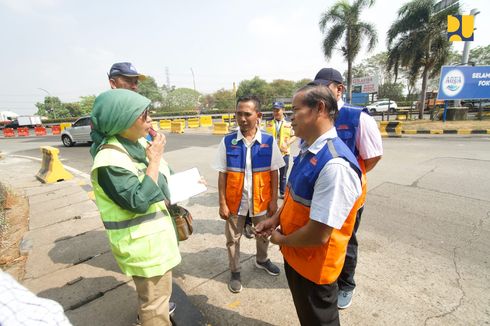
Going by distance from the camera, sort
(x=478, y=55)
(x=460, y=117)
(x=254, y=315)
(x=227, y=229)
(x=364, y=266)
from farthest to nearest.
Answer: (x=478, y=55), (x=460, y=117), (x=364, y=266), (x=227, y=229), (x=254, y=315)

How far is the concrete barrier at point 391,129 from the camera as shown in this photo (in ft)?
40.0

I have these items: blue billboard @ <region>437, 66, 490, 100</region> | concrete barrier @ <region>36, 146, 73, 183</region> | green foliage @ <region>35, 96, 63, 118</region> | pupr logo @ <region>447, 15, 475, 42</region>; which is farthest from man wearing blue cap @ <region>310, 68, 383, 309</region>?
green foliage @ <region>35, 96, 63, 118</region>

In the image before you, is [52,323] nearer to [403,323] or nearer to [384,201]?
[403,323]

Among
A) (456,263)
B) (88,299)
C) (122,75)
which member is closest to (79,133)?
(122,75)

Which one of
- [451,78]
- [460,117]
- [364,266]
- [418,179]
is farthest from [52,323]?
[460,117]

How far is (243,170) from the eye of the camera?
7.55ft

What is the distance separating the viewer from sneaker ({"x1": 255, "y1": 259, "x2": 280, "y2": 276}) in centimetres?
265

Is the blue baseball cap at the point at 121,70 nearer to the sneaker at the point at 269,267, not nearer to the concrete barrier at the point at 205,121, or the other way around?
the sneaker at the point at 269,267

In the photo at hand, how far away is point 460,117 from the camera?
47.8ft

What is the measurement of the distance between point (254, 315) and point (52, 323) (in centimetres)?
180

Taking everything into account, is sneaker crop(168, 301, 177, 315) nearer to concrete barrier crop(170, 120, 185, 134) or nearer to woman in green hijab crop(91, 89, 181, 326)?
woman in green hijab crop(91, 89, 181, 326)

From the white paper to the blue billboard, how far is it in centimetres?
1611

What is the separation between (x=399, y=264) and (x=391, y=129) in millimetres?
11606

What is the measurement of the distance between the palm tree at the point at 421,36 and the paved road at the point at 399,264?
1406 cm
